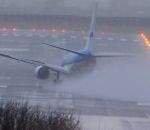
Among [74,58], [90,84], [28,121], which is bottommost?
[28,121]

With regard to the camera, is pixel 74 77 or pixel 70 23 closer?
pixel 74 77

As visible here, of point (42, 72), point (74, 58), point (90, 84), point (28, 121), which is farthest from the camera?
point (90, 84)

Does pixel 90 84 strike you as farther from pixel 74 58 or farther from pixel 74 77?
pixel 74 58

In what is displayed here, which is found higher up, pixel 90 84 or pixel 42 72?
pixel 42 72

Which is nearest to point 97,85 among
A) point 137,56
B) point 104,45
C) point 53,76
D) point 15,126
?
point 53,76

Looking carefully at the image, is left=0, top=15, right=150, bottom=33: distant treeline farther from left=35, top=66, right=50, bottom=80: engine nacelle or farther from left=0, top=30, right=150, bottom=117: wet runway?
left=35, top=66, right=50, bottom=80: engine nacelle

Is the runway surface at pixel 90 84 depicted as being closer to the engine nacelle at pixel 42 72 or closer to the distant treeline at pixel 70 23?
the engine nacelle at pixel 42 72

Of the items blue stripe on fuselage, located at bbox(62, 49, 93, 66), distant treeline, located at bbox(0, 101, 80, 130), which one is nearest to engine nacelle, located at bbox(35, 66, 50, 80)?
blue stripe on fuselage, located at bbox(62, 49, 93, 66)

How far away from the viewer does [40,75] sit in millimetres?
48062

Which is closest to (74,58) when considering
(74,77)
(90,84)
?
(74,77)

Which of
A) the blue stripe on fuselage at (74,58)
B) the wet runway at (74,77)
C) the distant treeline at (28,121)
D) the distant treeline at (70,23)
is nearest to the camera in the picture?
the distant treeline at (28,121)

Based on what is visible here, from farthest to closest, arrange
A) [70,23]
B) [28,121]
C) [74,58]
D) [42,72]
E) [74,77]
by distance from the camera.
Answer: [70,23] < [74,77] < [74,58] < [42,72] < [28,121]

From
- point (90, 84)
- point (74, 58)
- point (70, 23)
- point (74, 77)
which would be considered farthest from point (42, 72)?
point (70, 23)

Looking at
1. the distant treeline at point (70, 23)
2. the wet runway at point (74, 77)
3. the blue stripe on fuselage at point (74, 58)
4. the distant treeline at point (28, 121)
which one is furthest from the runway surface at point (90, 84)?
the distant treeline at point (28, 121)
